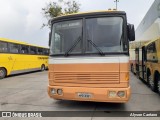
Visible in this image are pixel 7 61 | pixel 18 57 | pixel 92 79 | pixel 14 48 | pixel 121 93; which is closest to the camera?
pixel 121 93

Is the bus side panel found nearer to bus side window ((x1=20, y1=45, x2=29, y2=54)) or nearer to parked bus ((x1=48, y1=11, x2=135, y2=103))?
bus side window ((x1=20, y1=45, x2=29, y2=54))

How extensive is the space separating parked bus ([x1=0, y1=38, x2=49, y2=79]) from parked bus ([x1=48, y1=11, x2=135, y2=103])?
10955 millimetres

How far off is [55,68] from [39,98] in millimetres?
2429

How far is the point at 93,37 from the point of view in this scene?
6641 mm

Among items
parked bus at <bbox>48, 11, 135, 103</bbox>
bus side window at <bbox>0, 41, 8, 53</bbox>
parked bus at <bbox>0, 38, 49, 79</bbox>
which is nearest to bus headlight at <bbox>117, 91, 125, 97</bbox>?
parked bus at <bbox>48, 11, 135, 103</bbox>

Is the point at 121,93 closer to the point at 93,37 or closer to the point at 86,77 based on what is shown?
the point at 86,77

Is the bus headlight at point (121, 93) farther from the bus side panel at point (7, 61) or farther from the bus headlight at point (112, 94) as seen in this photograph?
the bus side panel at point (7, 61)

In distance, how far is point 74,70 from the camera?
662 cm

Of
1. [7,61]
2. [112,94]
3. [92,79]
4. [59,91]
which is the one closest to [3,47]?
Result: [7,61]

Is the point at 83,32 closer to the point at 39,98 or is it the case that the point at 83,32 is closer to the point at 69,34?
the point at 69,34

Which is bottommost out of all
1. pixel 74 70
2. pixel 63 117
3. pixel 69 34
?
pixel 63 117

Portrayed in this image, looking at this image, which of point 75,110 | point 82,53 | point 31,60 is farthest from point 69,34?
point 31,60

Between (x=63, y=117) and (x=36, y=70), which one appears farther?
(x=36, y=70)

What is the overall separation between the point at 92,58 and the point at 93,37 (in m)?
0.66
